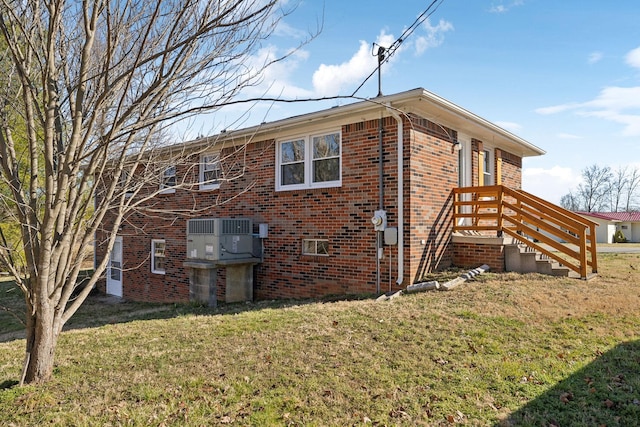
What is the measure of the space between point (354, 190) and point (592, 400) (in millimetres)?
5698

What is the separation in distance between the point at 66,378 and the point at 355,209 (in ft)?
18.8

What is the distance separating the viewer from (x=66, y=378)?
421 cm

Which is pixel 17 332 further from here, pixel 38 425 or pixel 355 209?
pixel 355 209

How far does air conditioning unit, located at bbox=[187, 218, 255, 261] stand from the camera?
9086 millimetres

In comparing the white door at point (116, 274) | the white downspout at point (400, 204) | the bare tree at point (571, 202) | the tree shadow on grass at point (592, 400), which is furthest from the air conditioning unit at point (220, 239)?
the bare tree at point (571, 202)

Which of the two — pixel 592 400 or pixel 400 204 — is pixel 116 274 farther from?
pixel 592 400

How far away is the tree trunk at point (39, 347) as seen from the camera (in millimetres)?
4055

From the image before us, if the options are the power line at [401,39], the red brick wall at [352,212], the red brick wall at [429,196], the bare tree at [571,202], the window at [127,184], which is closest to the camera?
the window at [127,184]

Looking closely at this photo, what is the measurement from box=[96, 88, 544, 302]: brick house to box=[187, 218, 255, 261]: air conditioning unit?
0.36 metres

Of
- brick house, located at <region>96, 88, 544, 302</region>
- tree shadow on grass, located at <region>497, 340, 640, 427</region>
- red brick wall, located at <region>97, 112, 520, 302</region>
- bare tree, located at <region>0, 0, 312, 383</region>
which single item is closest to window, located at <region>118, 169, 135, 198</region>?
bare tree, located at <region>0, 0, 312, 383</region>

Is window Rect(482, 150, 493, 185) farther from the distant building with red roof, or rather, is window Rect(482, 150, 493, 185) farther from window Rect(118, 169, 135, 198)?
the distant building with red roof

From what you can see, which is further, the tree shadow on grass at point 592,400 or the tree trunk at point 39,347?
the tree trunk at point 39,347

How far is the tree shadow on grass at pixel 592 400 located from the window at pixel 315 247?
560cm

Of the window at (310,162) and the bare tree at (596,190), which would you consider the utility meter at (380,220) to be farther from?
the bare tree at (596,190)
